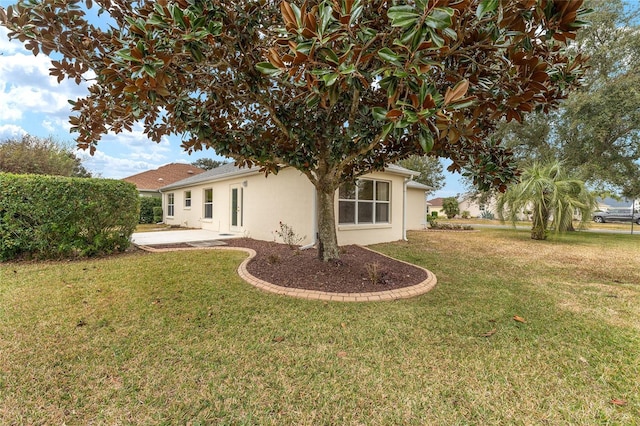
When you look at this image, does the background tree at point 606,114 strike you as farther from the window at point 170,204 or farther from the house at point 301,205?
the window at point 170,204

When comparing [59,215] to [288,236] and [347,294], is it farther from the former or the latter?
[347,294]

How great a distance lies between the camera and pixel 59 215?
626 cm

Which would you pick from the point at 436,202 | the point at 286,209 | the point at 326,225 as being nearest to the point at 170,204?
the point at 286,209

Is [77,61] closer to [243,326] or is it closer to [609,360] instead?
[243,326]

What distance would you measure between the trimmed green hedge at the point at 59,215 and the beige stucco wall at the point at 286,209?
403 centimetres

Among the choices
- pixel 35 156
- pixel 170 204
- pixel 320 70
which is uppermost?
pixel 35 156

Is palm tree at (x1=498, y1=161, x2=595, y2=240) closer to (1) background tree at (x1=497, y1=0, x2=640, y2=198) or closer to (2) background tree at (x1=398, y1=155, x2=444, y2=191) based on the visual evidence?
(1) background tree at (x1=497, y1=0, x2=640, y2=198)

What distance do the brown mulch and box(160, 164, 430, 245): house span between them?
2091mm

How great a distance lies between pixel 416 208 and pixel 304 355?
15.9 m

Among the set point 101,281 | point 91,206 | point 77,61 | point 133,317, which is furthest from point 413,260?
point 91,206

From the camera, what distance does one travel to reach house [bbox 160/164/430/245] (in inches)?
348

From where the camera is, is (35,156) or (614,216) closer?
(35,156)

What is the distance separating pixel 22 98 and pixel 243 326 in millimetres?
15020

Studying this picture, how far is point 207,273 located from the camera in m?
5.52
